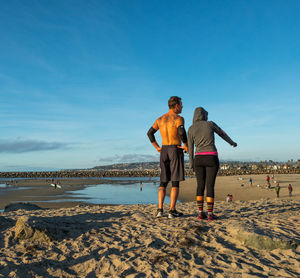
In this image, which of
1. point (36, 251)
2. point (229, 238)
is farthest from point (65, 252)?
point (229, 238)

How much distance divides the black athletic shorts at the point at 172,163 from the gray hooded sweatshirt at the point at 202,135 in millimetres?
262

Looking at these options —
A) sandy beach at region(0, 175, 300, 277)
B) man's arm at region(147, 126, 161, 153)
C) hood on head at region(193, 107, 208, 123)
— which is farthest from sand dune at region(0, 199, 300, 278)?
hood on head at region(193, 107, 208, 123)

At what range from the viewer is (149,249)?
4.11 m

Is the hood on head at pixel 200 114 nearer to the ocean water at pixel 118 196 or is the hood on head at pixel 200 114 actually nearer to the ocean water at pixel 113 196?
the ocean water at pixel 118 196

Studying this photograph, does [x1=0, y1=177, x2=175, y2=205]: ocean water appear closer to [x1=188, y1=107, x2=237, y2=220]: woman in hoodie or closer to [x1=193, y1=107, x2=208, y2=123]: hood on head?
[x1=188, y1=107, x2=237, y2=220]: woman in hoodie

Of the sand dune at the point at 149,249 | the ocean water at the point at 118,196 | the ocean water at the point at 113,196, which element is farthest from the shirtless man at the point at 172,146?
the ocean water at the point at 113,196

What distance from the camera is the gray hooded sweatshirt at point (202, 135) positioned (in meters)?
5.44

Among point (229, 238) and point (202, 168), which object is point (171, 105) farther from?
point (229, 238)

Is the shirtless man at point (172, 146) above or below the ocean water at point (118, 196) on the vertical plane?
above

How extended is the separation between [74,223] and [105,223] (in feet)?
2.37

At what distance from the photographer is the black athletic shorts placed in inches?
219

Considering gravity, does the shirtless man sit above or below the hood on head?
below

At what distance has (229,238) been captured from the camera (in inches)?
175

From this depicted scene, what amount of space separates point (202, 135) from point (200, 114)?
21.9 inches
